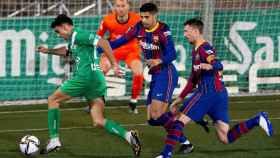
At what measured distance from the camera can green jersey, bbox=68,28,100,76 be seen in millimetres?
11367

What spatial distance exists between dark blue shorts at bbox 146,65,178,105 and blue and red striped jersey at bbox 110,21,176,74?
94 millimetres

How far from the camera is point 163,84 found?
40.8 feet

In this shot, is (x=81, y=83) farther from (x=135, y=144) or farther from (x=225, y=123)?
(x=225, y=123)

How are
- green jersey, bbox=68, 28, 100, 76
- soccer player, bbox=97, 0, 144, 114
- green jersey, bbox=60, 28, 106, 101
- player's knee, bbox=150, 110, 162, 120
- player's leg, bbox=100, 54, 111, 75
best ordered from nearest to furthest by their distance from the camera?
1. green jersey, bbox=68, 28, 100, 76
2. green jersey, bbox=60, 28, 106, 101
3. player's knee, bbox=150, 110, 162, 120
4. soccer player, bbox=97, 0, 144, 114
5. player's leg, bbox=100, 54, 111, 75

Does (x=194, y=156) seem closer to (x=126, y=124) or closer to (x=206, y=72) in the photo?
(x=206, y=72)

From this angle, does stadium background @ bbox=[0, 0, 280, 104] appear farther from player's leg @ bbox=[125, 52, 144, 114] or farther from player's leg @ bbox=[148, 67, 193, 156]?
player's leg @ bbox=[148, 67, 193, 156]

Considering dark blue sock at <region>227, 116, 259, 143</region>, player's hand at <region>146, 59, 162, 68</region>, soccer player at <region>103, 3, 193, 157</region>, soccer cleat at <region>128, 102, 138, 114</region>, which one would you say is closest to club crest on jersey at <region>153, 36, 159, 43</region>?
soccer player at <region>103, 3, 193, 157</region>

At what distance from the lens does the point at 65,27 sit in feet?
37.4

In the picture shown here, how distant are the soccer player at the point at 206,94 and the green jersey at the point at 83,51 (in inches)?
52.6

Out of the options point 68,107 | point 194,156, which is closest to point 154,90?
point 194,156

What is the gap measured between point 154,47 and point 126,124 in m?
2.49

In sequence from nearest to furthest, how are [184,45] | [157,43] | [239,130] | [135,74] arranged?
[239,130] < [157,43] < [135,74] < [184,45]

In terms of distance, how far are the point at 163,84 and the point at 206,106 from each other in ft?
5.30

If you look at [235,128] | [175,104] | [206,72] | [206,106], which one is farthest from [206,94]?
[235,128]
